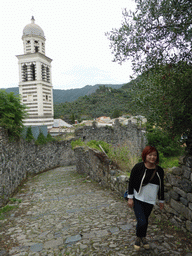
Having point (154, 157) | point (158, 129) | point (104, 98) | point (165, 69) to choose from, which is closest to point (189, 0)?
point (165, 69)

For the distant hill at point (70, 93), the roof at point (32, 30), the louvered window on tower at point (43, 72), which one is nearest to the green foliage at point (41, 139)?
the louvered window on tower at point (43, 72)

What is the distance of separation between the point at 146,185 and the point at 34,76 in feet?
96.3

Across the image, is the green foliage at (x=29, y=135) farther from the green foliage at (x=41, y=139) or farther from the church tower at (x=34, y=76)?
the church tower at (x=34, y=76)

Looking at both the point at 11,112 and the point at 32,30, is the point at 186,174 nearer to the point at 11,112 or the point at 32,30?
the point at 11,112

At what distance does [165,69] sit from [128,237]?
2993mm

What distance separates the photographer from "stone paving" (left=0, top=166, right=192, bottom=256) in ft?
10.1

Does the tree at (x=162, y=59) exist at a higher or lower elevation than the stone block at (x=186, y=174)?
higher

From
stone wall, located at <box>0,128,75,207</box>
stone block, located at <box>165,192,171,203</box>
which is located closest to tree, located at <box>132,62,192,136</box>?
stone block, located at <box>165,192,171,203</box>

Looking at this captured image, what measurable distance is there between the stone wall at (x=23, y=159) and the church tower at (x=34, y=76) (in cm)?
1168

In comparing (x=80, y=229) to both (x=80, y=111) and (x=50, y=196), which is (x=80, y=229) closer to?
(x=50, y=196)

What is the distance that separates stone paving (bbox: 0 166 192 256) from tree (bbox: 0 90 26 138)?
9.58ft

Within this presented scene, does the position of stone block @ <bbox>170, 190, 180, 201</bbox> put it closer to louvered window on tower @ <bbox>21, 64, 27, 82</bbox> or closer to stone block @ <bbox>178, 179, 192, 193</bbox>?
stone block @ <bbox>178, 179, 192, 193</bbox>

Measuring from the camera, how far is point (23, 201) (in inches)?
264

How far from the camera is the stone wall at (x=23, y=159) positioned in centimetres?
676
